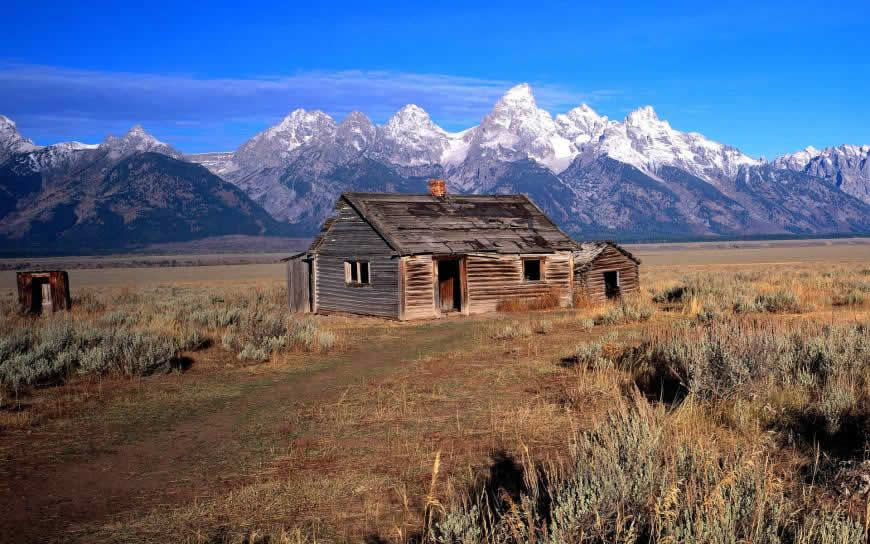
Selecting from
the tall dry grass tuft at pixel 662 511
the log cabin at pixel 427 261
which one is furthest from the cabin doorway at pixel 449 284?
the tall dry grass tuft at pixel 662 511

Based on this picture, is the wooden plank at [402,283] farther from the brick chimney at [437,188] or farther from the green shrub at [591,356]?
the green shrub at [591,356]

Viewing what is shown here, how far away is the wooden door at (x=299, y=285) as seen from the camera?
85.7ft

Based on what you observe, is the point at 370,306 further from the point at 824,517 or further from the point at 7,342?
the point at 824,517

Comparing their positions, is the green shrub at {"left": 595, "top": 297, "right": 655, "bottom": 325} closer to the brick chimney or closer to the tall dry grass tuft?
the brick chimney

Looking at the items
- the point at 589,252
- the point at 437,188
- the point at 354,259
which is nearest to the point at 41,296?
the point at 354,259

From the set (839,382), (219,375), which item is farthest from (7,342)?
(839,382)

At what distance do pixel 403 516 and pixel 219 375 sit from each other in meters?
7.84

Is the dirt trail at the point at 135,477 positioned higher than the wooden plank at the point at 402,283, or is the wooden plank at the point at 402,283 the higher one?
the wooden plank at the point at 402,283

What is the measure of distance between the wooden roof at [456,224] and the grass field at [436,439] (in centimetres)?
847

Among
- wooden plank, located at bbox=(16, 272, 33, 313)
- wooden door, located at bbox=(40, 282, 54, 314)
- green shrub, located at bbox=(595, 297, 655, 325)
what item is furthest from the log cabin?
wooden plank, located at bbox=(16, 272, 33, 313)

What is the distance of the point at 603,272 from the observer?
2742 cm

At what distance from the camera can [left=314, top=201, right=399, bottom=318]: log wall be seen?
23109mm

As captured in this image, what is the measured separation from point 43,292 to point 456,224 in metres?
13.3

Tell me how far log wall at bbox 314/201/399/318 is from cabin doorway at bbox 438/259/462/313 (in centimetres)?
271
